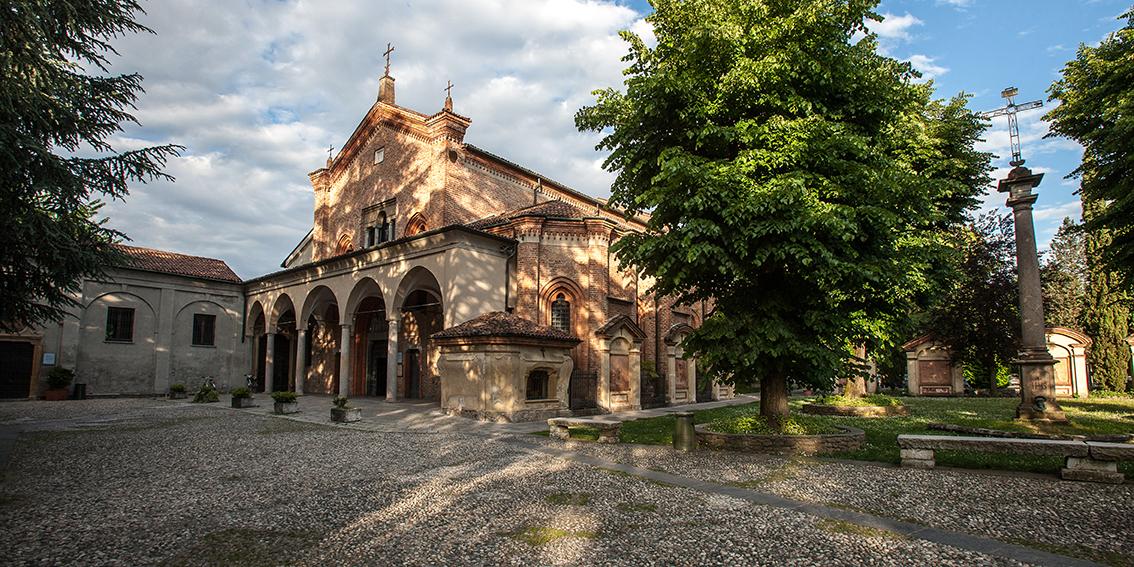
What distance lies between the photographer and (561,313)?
21484 mm

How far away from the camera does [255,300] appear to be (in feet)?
101

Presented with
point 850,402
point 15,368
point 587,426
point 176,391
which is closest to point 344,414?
point 587,426

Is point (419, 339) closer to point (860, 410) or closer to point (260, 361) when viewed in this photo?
point (260, 361)

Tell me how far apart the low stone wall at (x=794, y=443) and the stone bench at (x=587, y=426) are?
7.94ft

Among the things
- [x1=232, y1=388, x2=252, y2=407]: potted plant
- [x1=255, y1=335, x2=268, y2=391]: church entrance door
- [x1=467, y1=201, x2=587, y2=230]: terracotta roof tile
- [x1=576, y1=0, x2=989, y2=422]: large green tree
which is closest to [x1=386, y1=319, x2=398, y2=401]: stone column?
[x1=467, y1=201, x2=587, y2=230]: terracotta roof tile

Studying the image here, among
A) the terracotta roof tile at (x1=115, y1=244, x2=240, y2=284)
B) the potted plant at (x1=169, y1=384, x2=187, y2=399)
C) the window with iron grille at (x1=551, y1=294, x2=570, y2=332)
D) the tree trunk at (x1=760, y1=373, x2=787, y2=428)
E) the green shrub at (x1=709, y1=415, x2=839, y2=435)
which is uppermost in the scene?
the terracotta roof tile at (x1=115, y1=244, x2=240, y2=284)

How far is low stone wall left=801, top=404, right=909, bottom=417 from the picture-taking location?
17.9 metres

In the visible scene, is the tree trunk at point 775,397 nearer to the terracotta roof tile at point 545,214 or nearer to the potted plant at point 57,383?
the terracotta roof tile at point 545,214

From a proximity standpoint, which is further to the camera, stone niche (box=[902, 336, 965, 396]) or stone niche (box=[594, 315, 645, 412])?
stone niche (box=[902, 336, 965, 396])

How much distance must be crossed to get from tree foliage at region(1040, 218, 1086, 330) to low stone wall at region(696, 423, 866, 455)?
28.0 m

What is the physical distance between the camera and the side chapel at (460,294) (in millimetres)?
18312

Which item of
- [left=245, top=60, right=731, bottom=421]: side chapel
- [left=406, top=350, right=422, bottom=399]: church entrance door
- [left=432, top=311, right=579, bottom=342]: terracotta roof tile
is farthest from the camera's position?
[left=406, top=350, right=422, bottom=399]: church entrance door

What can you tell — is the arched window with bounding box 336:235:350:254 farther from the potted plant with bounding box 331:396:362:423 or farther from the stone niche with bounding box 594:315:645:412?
the stone niche with bounding box 594:315:645:412

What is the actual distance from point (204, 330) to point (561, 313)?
20.8 m
